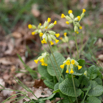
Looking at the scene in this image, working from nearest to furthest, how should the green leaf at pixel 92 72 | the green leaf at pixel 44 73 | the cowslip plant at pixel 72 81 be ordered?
the cowslip plant at pixel 72 81 → the green leaf at pixel 92 72 → the green leaf at pixel 44 73

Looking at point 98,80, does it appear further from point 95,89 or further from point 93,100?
point 93,100

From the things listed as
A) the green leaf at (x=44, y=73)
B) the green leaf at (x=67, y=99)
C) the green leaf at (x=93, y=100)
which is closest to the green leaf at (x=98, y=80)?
the green leaf at (x=93, y=100)

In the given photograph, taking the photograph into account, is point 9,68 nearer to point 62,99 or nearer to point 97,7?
point 62,99

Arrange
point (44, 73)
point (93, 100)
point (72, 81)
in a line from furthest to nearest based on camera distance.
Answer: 1. point (44, 73)
2. point (72, 81)
3. point (93, 100)

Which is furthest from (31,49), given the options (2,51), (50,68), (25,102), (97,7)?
(97,7)

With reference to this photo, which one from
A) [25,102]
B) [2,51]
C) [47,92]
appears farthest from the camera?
[2,51]

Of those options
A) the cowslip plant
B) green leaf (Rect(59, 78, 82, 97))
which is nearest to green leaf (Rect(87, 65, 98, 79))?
the cowslip plant

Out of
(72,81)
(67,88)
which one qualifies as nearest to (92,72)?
(72,81)

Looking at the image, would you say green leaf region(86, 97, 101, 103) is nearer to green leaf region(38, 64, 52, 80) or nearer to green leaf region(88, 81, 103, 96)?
green leaf region(88, 81, 103, 96)

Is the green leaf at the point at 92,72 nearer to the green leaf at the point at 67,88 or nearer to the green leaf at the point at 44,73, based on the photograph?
the green leaf at the point at 67,88
